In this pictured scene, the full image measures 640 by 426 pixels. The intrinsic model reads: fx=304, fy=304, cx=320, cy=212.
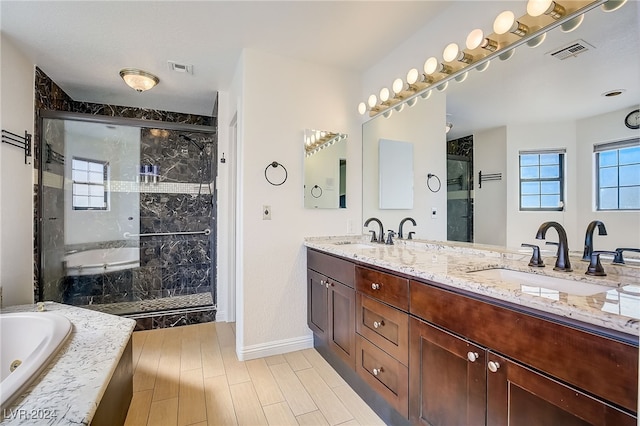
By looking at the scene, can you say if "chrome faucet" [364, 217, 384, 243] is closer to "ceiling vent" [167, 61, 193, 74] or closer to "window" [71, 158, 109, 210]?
"ceiling vent" [167, 61, 193, 74]

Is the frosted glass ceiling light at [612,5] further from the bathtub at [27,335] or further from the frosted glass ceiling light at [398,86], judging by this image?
the bathtub at [27,335]


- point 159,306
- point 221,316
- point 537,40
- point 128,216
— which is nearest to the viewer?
point 537,40

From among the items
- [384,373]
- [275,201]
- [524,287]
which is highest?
[275,201]

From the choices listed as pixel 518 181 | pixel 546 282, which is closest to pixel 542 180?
pixel 518 181

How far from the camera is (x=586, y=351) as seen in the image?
810 millimetres

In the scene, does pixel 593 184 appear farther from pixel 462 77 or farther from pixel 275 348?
pixel 275 348

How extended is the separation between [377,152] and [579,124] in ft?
4.79

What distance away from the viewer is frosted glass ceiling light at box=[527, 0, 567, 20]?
1.32 meters

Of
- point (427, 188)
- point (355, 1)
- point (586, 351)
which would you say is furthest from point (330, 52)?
point (586, 351)

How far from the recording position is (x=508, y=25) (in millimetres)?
1507

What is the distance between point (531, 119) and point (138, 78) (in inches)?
119

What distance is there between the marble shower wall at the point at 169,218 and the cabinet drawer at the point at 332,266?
1539mm

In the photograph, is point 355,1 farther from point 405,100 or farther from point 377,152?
point 377,152

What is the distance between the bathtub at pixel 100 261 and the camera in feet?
11.0
